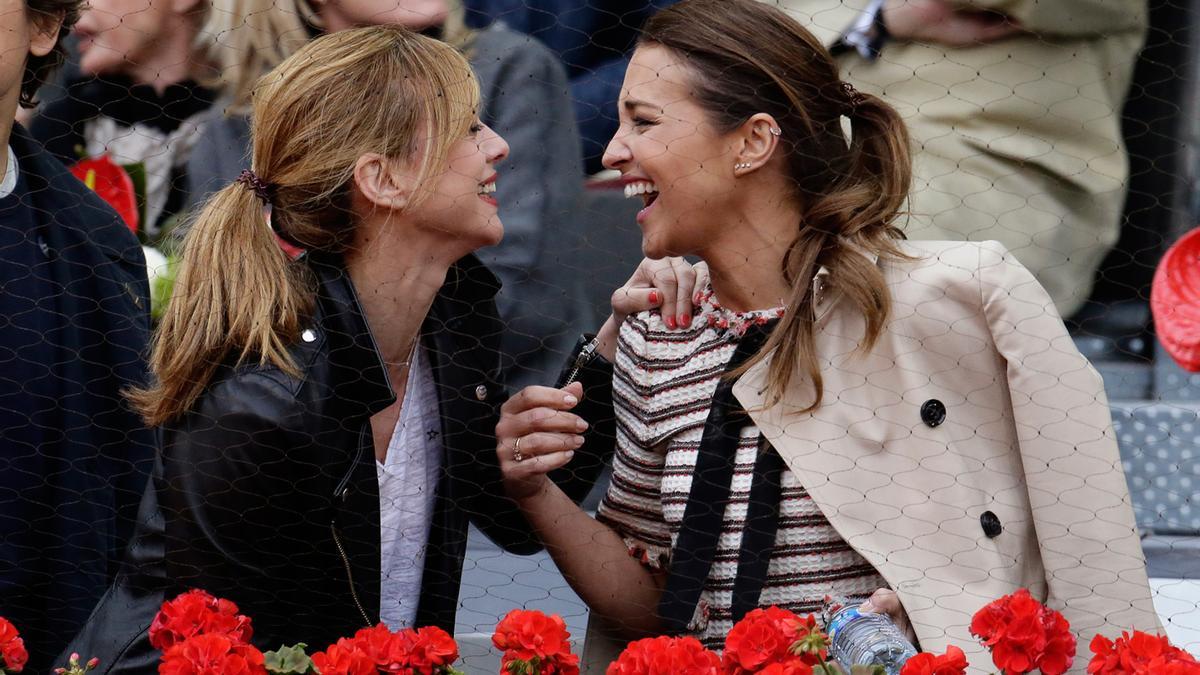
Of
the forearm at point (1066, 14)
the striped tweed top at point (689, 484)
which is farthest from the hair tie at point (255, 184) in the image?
the forearm at point (1066, 14)

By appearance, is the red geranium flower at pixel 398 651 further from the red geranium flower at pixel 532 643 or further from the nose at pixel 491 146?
the nose at pixel 491 146

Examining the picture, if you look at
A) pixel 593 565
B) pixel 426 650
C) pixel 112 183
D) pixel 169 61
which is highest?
pixel 426 650

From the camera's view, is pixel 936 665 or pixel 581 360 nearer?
pixel 936 665

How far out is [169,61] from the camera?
10.1 ft

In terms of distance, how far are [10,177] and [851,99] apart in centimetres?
119

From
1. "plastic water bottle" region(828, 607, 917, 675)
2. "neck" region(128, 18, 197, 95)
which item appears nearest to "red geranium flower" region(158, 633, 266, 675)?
"plastic water bottle" region(828, 607, 917, 675)

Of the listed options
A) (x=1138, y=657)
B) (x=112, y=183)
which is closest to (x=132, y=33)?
(x=112, y=183)

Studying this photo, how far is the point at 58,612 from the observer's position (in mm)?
2160

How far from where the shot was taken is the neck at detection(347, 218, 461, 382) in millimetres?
1980

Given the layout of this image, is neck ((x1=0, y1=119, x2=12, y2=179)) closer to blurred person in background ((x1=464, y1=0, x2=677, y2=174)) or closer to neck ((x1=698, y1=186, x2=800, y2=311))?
neck ((x1=698, y1=186, x2=800, y2=311))

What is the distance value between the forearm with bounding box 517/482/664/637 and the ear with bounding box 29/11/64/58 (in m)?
0.95

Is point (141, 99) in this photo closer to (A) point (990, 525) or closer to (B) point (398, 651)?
(B) point (398, 651)

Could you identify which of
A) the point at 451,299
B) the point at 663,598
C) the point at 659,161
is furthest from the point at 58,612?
the point at 659,161

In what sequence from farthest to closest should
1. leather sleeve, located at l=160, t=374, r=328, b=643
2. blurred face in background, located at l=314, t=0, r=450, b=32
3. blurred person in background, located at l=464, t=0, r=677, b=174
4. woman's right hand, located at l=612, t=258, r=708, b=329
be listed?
blurred person in background, located at l=464, t=0, r=677, b=174 → blurred face in background, located at l=314, t=0, r=450, b=32 → woman's right hand, located at l=612, t=258, r=708, b=329 → leather sleeve, located at l=160, t=374, r=328, b=643
